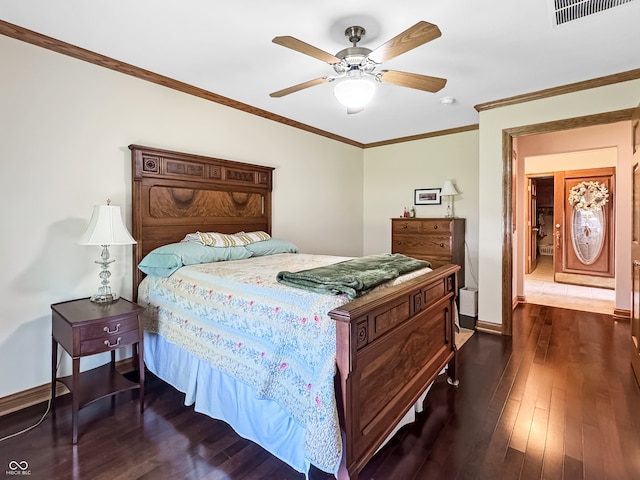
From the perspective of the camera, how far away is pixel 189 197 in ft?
10.1

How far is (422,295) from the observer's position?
2043 mm

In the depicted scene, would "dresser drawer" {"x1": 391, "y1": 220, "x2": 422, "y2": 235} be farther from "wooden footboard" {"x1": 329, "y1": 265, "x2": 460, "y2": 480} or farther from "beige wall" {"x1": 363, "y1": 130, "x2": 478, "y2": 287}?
"wooden footboard" {"x1": 329, "y1": 265, "x2": 460, "y2": 480}

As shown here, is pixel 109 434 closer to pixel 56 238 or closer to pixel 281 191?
pixel 56 238

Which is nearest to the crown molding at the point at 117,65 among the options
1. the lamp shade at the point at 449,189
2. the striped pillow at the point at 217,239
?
the striped pillow at the point at 217,239

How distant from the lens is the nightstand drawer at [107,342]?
194 centimetres

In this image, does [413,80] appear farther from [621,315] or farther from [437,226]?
[621,315]

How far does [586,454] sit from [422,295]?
1159 millimetres

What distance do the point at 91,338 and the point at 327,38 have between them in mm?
2499

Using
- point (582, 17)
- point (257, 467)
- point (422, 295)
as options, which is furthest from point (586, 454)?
point (582, 17)

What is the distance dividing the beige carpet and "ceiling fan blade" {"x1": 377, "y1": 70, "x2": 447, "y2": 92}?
2.37 meters

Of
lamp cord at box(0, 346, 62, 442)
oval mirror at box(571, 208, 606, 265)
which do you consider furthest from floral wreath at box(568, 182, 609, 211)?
lamp cord at box(0, 346, 62, 442)

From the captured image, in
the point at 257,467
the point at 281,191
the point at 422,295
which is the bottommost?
the point at 257,467

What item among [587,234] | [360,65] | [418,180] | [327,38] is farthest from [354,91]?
[587,234]

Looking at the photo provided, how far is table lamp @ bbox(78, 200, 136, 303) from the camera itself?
216 centimetres
